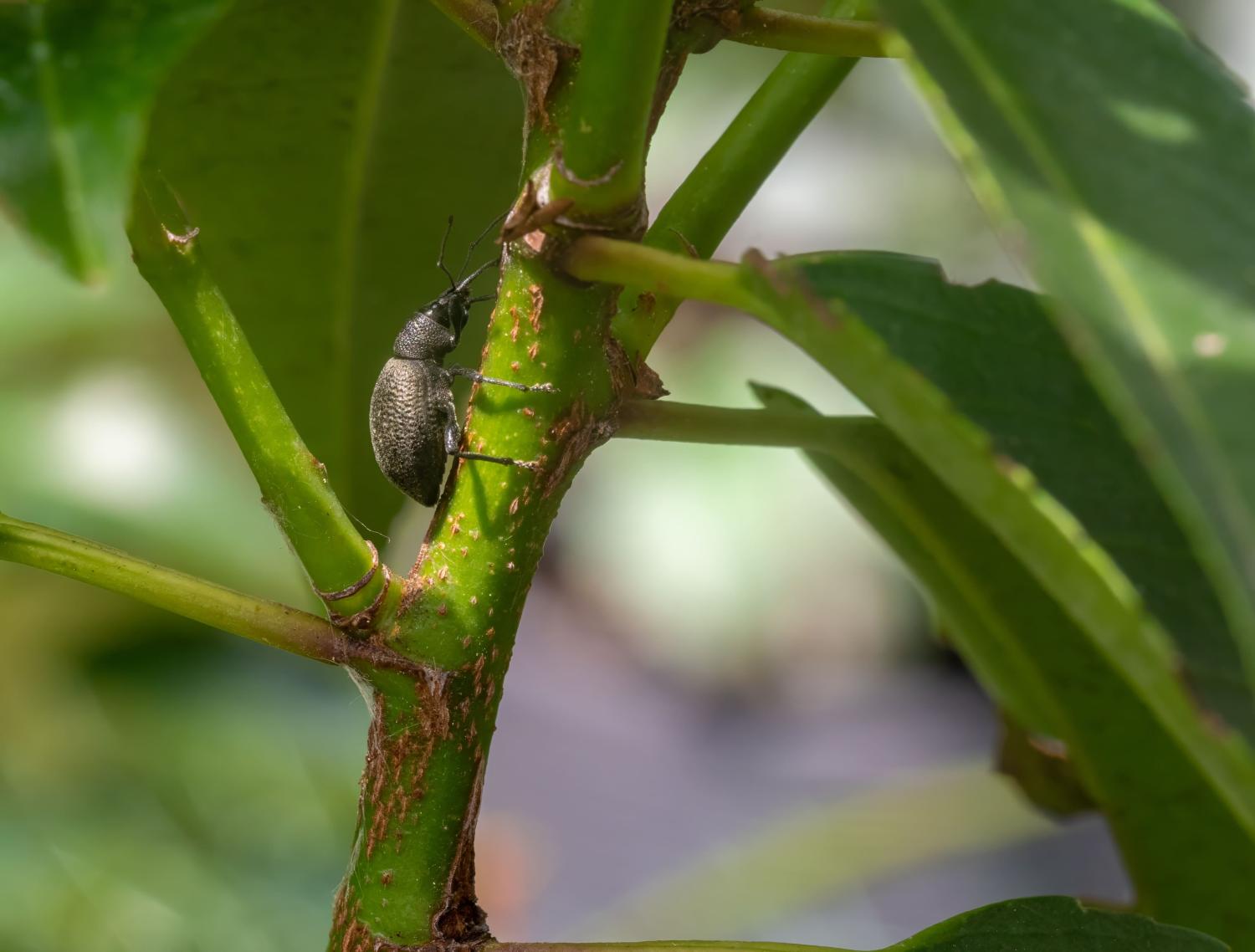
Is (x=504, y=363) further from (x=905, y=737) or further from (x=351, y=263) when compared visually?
(x=905, y=737)

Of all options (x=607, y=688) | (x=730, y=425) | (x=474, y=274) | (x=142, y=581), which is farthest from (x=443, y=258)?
(x=607, y=688)

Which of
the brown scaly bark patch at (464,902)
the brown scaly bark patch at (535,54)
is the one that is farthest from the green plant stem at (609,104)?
the brown scaly bark patch at (464,902)

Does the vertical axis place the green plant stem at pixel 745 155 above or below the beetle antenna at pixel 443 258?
below

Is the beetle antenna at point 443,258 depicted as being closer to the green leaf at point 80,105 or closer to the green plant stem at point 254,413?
the green plant stem at point 254,413

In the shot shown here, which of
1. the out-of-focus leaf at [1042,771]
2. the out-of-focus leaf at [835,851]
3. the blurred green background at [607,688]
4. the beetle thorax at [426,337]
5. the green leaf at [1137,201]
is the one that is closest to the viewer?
the green leaf at [1137,201]

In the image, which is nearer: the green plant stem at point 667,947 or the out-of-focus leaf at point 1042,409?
the out-of-focus leaf at point 1042,409

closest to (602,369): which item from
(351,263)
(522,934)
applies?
(351,263)

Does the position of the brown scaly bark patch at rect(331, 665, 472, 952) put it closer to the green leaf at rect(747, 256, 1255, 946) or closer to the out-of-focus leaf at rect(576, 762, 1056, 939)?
the green leaf at rect(747, 256, 1255, 946)
